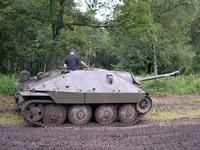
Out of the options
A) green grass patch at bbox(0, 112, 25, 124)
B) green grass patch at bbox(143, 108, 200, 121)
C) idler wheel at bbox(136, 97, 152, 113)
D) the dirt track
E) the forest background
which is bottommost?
the dirt track

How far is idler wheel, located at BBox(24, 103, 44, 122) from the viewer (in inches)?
306

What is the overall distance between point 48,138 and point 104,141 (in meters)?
1.39

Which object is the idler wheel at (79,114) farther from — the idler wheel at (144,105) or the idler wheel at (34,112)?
the idler wheel at (144,105)

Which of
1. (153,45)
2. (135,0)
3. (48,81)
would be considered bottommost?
(48,81)

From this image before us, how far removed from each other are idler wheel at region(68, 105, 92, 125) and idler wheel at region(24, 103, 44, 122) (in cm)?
92

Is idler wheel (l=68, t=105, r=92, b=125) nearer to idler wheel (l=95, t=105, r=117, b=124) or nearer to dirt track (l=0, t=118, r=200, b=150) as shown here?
idler wheel (l=95, t=105, r=117, b=124)

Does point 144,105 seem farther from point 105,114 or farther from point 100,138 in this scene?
point 100,138

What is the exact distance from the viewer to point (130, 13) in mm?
10656

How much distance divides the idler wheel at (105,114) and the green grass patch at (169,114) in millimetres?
1739

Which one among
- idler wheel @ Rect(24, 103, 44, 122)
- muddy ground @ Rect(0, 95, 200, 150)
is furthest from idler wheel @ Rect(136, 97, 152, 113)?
idler wheel @ Rect(24, 103, 44, 122)

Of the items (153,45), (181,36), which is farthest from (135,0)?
(181,36)

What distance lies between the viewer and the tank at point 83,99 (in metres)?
7.86

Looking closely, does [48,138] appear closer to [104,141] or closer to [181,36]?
[104,141]

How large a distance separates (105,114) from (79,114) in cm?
89
